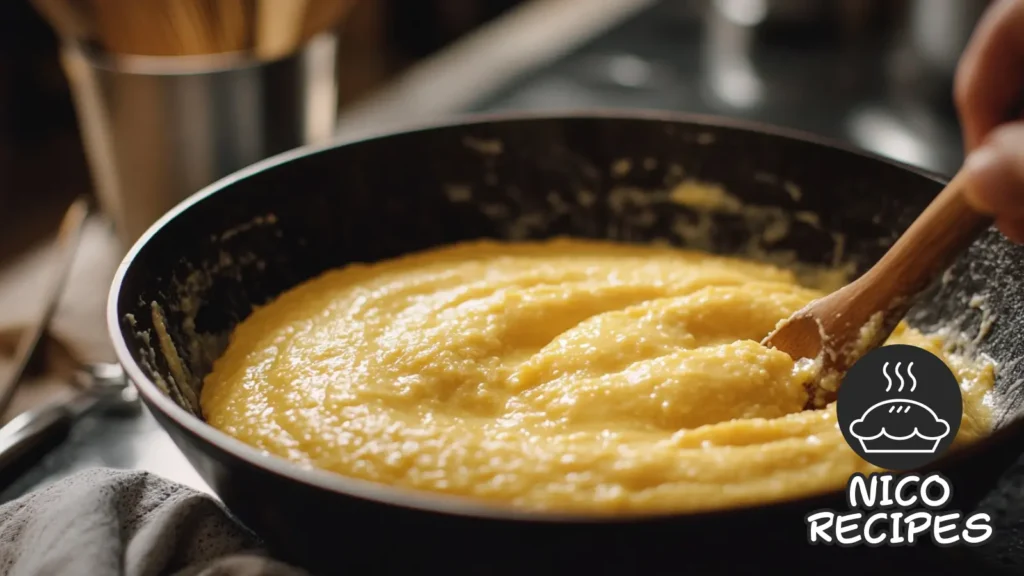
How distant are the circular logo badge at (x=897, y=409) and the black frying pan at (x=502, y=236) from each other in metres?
0.06

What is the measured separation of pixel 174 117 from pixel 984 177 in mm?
1056

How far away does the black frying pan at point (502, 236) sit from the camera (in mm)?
609

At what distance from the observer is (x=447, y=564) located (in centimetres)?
64

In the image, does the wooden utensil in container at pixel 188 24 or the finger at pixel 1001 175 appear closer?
the finger at pixel 1001 175

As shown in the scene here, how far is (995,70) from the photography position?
954 mm

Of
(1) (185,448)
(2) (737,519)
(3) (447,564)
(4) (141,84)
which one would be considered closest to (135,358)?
(1) (185,448)

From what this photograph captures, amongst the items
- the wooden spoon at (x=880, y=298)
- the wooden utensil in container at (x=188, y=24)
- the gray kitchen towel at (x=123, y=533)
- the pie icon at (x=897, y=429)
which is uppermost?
the wooden utensil in container at (x=188, y=24)

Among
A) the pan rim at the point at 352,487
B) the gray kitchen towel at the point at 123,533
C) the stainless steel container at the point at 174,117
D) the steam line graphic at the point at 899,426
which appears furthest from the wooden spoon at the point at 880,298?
the stainless steel container at the point at 174,117

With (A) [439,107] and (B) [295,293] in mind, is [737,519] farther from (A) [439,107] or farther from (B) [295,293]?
(A) [439,107]

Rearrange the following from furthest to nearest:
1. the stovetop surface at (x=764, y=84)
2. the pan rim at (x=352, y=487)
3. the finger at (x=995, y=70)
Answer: the stovetop surface at (x=764, y=84) → the finger at (x=995, y=70) → the pan rim at (x=352, y=487)

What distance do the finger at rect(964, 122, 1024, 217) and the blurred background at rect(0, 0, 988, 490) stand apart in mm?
797

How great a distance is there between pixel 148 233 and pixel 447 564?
0.51 metres

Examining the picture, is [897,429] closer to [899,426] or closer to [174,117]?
[899,426]

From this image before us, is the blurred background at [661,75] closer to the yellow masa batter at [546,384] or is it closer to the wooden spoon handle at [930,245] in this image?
the yellow masa batter at [546,384]
